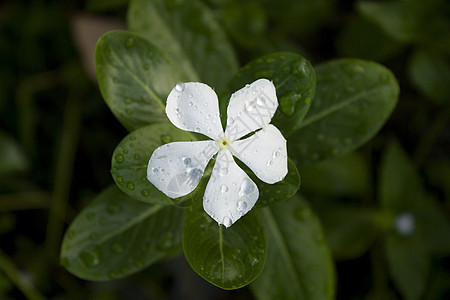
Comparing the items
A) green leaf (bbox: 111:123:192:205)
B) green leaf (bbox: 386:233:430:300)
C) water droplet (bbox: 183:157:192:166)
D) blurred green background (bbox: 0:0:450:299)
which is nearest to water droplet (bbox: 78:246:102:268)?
green leaf (bbox: 111:123:192:205)

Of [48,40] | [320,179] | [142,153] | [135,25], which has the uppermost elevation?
[135,25]

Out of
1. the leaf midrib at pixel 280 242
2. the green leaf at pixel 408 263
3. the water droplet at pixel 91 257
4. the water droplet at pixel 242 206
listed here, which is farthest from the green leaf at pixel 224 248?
the green leaf at pixel 408 263

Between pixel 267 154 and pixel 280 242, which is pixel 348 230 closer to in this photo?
pixel 280 242

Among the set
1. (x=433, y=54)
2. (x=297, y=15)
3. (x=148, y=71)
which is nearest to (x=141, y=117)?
(x=148, y=71)

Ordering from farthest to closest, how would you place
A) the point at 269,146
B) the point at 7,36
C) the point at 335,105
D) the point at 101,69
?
the point at 7,36
the point at 335,105
the point at 101,69
the point at 269,146

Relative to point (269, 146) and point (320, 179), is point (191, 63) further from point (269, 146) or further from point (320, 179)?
point (320, 179)

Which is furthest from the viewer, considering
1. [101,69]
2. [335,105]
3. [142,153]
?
[335,105]

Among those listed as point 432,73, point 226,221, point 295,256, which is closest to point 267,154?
point 226,221
